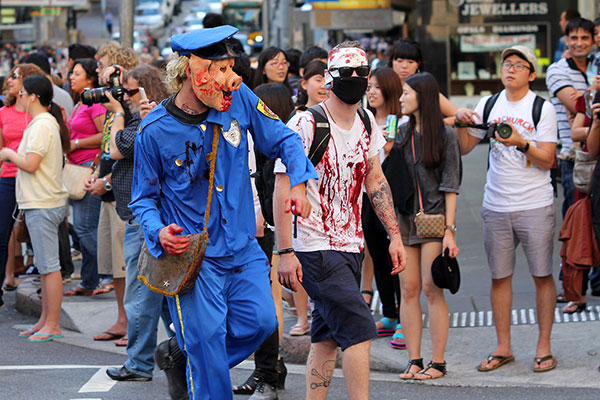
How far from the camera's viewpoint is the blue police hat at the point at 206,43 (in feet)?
15.0

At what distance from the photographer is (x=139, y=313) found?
6668 mm

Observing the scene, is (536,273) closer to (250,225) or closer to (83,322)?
(250,225)

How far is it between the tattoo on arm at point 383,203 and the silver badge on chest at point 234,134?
112 cm

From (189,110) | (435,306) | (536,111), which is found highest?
(536,111)

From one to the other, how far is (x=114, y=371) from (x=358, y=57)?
2.75 m

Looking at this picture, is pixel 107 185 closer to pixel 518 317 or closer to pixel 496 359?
pixel 496 359

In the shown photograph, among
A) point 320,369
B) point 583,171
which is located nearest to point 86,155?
point 583,171

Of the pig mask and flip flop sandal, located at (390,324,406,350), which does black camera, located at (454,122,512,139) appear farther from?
the pig mask

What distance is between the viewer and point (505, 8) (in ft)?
66.5

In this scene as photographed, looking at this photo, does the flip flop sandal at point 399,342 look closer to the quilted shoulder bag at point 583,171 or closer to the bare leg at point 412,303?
the bare leg at point 412,303

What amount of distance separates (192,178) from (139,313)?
7.48ft

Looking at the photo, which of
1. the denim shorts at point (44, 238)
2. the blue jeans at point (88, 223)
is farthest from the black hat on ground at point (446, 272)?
the blue jeans at point (88, 223)

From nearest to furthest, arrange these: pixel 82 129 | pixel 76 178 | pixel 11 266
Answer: pixel 76 178
pixel 82 129
pixel 11 266

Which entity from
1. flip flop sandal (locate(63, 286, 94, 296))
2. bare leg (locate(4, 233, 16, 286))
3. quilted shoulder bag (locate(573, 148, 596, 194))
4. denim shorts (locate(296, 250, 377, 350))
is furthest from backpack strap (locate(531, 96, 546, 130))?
bare leg (locate(4, 233, 16, 286))
